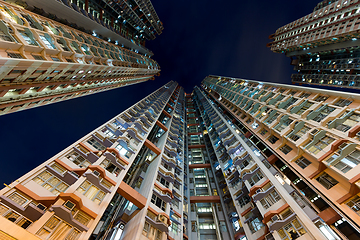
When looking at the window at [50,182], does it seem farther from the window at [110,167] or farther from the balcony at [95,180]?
the window at [110,167]

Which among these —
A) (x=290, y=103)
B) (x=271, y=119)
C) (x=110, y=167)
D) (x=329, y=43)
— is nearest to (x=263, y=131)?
(x=271, y=119)

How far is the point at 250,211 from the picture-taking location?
88.0ft

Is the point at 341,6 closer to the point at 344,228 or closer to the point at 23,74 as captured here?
the point at 344,228

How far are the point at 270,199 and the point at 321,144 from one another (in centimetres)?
1112

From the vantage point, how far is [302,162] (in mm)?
25172

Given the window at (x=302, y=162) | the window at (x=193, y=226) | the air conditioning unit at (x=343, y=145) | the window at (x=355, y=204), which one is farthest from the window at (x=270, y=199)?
the window at (x=193, y=226)

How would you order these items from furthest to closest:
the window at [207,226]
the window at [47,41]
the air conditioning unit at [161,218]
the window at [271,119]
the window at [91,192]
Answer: the window at [271,119] → the window at [207,226] → the window at [47,41] → the air conditioning unit at [161,218] → the window at [91,192]

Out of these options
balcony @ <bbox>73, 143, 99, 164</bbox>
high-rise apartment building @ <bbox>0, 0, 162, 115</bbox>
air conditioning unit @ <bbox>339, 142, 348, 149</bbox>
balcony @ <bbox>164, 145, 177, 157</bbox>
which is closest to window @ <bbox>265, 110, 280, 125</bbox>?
air conditioning unit @ <bbox>339, 142, 348, 149</bbox>

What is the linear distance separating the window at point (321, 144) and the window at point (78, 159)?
3338 centimetres

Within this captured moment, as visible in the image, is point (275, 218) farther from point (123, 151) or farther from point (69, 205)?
point (123, 151)

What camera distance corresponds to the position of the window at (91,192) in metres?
17.4

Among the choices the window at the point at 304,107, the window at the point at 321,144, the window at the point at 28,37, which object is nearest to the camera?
the window at the point at 321,144

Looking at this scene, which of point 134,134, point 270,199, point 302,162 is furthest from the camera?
point 134,134

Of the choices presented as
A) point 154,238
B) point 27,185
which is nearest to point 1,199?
point 27,185
